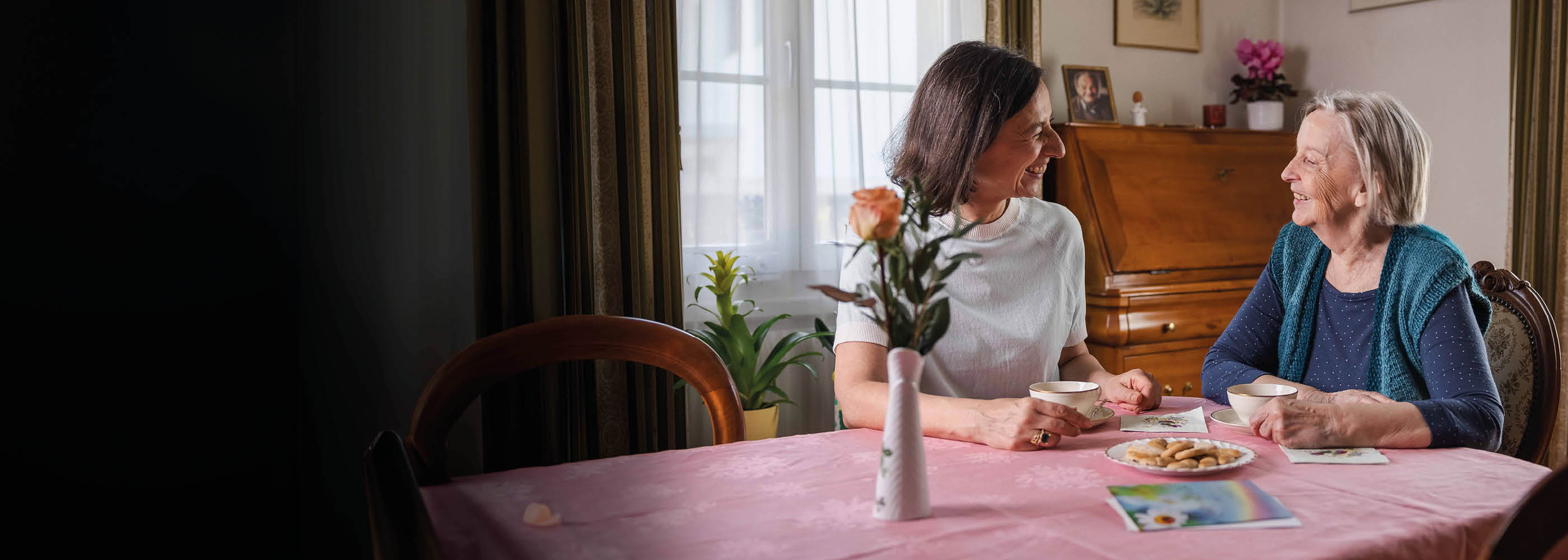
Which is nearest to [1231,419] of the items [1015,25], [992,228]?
[992,228]

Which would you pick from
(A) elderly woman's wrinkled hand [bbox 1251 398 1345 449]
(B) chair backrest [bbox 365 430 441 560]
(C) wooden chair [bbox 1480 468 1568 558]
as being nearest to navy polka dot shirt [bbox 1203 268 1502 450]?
(A) elderly woman's wrinkled hand [bbox 1251 398 1345 449]

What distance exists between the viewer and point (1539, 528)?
0.56 meters

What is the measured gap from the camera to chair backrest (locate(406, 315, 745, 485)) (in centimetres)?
111

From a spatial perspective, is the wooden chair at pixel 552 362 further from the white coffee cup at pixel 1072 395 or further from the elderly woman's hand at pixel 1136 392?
the elderly woman's hand at pixel 1136 392

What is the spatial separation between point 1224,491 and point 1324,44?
359 centimetres

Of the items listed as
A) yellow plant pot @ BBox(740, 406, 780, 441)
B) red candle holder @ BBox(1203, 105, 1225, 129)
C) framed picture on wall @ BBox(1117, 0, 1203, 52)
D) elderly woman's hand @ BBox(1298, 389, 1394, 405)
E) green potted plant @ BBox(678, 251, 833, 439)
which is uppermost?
framed picture on wall @ BBox(1117, 0, 1203, 52)

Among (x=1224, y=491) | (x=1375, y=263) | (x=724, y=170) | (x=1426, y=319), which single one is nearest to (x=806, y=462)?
(x=1224, y=491)

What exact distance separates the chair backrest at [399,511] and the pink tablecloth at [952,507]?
25 centimetres

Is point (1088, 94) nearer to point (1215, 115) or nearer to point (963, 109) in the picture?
point (1215, 115)

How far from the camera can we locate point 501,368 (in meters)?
1.15

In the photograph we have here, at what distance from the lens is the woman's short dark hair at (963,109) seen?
1.41 meters

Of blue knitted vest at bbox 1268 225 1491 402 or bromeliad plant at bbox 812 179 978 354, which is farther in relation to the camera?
blue knitted vest at bbox 1268 225 1491 402

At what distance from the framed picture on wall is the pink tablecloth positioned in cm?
281

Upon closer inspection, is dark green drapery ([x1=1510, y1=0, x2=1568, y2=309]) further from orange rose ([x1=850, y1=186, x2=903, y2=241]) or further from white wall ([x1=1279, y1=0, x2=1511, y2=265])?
orange rose ([x1=850, y1=186, x2=903, y2=241])
